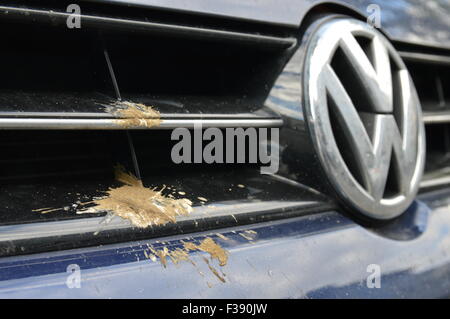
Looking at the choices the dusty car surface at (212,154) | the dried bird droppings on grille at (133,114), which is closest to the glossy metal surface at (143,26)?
the dusty car surface at (212,154)

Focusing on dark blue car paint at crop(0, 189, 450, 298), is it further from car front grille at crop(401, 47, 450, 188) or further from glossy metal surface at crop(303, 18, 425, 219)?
car front grille at crop(401, 47, 450, 188)

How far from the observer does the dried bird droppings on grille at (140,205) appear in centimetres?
86

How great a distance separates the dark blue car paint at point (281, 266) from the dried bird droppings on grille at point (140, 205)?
0.04m

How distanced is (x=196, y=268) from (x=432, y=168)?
1019 millimetres

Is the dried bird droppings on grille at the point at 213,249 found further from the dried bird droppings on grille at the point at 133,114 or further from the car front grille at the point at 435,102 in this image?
the car front grille at the point at 435,102

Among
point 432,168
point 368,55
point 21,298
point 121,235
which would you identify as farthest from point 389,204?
point 21,298

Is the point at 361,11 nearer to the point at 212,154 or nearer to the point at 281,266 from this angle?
the point at 212,154

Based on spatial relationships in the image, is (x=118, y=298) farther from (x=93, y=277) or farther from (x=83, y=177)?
(x=83, y=177)

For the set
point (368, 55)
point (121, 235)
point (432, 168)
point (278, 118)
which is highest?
point (368, 55)

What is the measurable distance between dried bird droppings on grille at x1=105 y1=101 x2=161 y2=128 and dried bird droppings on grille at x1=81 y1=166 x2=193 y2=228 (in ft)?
0.39

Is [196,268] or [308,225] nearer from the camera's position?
[196,268]

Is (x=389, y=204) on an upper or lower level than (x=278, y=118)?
lower

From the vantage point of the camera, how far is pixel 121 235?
0.83 metres

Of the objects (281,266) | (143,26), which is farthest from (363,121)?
(143,26)
